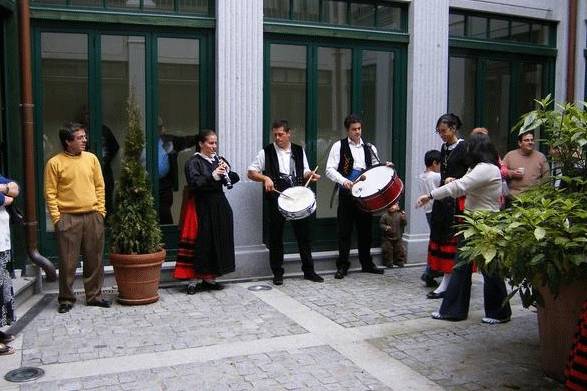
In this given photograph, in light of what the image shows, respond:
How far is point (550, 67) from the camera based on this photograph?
10.2m

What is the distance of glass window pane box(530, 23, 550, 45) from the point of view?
10.1 m

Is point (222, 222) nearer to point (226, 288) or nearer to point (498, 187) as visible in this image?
point (226, 288)

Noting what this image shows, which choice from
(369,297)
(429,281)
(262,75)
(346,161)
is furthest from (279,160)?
(429,281)

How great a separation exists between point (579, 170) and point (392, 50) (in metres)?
4.62

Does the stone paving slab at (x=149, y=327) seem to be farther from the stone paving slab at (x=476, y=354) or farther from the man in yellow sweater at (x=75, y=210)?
the stone paving slab at (x=476, y=354)

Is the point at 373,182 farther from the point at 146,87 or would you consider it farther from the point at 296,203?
the point at 146,87

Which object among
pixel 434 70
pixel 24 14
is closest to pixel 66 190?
pixel 24 14

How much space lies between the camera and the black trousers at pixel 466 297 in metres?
6.07

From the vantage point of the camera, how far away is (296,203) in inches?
287

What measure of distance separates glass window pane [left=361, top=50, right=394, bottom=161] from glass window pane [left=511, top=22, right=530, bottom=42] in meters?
2.30

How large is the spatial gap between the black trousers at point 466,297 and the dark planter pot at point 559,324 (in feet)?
4.19

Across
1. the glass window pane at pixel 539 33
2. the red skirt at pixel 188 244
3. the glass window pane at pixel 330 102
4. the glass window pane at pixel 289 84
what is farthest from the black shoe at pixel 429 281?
the glass window pane at pixel 539 33

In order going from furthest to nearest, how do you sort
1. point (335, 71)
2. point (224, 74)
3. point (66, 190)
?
point (335, 71)
point (224, 74)
point (66, 190)

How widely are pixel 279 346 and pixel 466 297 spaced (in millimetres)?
1933
